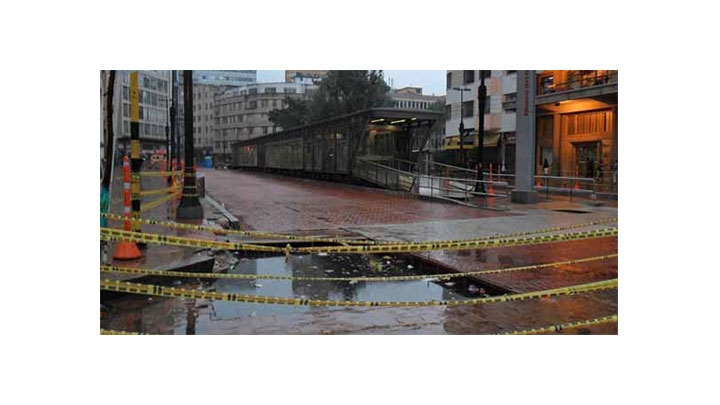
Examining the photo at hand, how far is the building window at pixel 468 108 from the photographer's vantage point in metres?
45.4

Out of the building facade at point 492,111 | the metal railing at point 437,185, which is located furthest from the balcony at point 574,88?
the building facade at point 492,111

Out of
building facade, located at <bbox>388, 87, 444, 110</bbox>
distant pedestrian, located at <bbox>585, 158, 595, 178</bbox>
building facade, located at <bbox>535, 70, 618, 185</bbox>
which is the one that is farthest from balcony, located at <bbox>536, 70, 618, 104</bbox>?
building facade, located at <bbox>388, 87, 444, 110</bbox>

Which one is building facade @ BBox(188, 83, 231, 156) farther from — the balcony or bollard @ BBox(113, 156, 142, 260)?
bollard @ BBox(113, 156, 142, 260)

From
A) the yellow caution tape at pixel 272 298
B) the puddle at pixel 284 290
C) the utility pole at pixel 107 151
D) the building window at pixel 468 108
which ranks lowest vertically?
the puddle at pixel 284 290

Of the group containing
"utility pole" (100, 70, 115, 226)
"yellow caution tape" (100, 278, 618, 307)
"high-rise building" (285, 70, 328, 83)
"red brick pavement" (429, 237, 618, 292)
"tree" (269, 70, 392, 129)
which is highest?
"tree" (269, 70, 392, 129)

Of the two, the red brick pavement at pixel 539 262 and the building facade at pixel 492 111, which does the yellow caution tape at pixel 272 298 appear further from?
the building facade at pixel 492 111

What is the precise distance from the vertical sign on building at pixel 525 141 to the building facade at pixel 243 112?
249 feet

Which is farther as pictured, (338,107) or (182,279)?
(338,107)

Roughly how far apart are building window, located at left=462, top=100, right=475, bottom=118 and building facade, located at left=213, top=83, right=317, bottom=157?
4867 centimetres

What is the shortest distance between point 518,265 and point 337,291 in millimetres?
2578

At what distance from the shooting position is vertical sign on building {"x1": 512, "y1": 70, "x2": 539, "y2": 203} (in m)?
16.5

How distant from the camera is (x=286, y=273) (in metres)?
7.44
